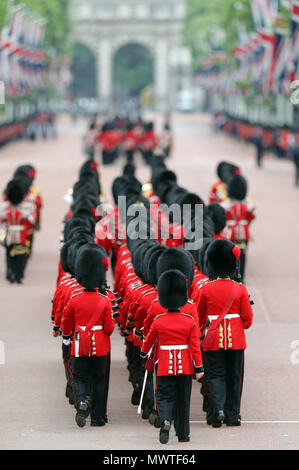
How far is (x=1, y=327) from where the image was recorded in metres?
12.7

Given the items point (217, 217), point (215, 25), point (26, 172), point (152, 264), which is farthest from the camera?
point (215, 25)

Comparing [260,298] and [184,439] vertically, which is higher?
[184,439]

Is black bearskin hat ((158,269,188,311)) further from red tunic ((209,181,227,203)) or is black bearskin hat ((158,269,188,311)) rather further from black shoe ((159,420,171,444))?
red tunic ((209,181,227,203))

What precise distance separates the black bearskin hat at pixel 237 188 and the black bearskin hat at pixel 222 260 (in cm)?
627

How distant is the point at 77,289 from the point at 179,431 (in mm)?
1470

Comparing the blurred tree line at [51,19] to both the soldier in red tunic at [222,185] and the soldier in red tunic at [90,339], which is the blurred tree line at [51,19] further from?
A: the soldier in red tunic at [90,339]

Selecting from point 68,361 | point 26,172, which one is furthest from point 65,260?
point 26,172

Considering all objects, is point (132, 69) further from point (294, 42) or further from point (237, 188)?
point (237, 188)

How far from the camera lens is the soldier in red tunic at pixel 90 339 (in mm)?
8703

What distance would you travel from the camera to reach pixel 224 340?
345 inches

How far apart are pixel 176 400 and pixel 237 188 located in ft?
23.8

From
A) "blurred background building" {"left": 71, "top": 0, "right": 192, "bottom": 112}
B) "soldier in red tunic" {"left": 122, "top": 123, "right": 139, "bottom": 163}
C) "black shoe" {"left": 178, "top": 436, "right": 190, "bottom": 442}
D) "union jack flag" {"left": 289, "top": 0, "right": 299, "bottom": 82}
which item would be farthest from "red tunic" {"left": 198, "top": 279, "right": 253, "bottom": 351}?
"blurred background building" {"left": 71, "top": 0, "right": 192, "bottom": 112}

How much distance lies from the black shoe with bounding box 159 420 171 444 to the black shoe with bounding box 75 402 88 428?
29.6 inches

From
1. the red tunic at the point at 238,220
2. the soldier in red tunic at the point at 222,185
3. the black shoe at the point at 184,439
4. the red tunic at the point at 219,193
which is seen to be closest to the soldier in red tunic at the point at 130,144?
the soldier in red tunic at the point at 222,185
